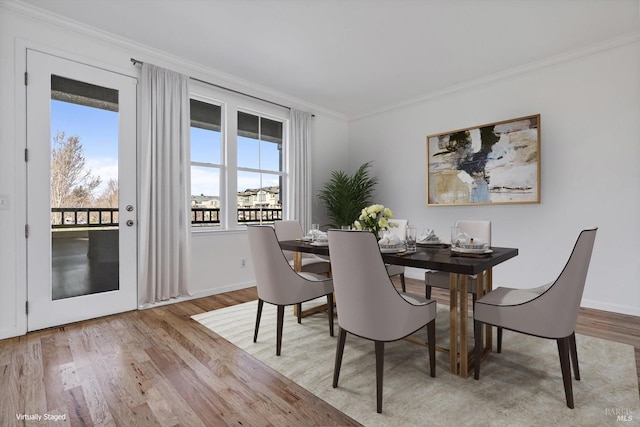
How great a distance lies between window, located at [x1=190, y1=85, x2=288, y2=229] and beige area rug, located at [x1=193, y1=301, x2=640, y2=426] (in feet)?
6.03

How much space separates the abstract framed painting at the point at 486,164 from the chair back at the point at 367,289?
283 cm

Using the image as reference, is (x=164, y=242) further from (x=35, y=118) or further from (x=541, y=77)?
(x=541, y=77)

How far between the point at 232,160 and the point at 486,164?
3.24m

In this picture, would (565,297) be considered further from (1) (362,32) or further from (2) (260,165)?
(2) (260,165)

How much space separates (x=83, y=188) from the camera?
2.92m

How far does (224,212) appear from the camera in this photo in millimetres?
4035

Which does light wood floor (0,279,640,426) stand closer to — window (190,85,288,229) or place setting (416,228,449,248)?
place setting (416,228,449,248)

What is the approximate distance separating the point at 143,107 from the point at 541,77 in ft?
14.4

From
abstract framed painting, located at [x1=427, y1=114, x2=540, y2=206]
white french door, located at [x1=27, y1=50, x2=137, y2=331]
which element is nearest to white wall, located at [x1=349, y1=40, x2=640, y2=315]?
abstract framed painting, located at [x1=427, y1=114, x2=540, y2=206]

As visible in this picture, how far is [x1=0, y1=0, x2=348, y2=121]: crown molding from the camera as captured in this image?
262 centimetres

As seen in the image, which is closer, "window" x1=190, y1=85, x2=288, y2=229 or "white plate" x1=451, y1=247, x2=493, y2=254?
"white plate" x1=451, y1=247, x2=493, y2=254

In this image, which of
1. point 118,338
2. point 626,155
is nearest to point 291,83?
point 118,338

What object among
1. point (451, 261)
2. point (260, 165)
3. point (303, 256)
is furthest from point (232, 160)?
point (451, 261)

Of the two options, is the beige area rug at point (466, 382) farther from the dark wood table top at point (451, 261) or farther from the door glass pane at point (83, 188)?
the door glass pane at point (83, 188)
